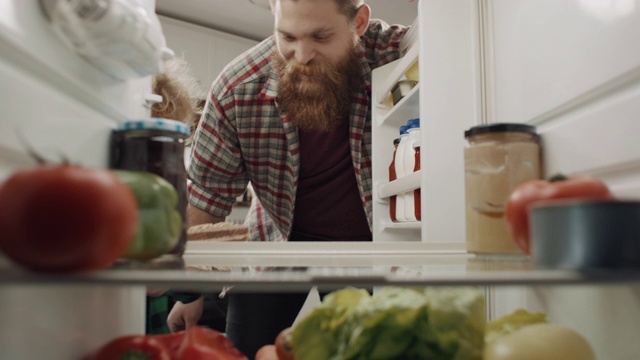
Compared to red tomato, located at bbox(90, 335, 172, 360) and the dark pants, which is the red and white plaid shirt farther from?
red tomato, located at bbox(90, 335, 172, 360)

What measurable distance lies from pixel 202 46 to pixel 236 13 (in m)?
0.36

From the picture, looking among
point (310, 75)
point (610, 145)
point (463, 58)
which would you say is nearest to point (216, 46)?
point (310, 75)

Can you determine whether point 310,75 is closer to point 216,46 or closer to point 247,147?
point 247,147

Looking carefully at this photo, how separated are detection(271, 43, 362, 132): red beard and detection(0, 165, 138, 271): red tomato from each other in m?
1.27

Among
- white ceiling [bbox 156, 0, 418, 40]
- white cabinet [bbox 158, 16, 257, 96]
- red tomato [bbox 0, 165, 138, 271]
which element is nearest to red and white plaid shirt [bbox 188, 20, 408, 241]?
red tomato [bbox 0, 165, 138, 271]

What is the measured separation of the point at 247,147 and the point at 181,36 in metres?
2.37

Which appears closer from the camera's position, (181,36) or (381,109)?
(381,109)

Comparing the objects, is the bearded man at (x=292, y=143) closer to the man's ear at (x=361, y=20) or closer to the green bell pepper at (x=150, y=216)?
the man's ear at (x=361, y=20)

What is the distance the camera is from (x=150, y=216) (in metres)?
0.64

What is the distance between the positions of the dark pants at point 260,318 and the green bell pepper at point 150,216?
1.09m

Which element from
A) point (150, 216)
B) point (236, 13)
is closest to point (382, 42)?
point (150, 216)

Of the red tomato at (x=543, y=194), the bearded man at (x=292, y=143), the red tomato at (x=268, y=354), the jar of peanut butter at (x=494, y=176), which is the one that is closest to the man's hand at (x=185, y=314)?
the bearded man at (x=292, y=143)

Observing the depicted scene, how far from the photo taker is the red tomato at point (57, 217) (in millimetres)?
427

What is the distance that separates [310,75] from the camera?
1717 mm
